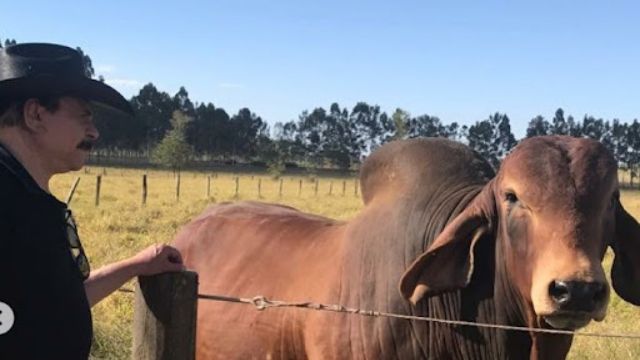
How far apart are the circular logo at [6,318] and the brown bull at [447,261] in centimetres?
182

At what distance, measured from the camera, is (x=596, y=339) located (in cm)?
770

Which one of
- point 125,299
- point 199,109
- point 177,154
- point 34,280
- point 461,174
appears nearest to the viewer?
point 34,280

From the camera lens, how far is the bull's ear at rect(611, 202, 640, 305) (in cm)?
354

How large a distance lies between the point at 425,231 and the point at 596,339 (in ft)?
15.3

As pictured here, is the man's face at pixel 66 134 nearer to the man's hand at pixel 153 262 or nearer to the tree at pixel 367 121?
the man's hand at pixel 153 262

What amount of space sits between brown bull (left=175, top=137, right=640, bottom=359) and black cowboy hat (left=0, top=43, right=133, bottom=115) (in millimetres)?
1662

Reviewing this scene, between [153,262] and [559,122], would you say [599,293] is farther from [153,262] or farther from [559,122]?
Answer: [559,122]

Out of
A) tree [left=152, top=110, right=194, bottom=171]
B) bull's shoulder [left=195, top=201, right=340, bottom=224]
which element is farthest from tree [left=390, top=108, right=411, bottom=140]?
bull's shoulder [left=195, top=201, right=340, bottom=224]

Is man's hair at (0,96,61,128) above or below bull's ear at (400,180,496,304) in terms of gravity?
above

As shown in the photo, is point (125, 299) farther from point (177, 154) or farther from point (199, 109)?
point (199, 109)

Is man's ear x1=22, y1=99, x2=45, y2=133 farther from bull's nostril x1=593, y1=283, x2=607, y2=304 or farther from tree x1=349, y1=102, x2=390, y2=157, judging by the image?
tree x1=349, y1=102, x2=390, y2=157

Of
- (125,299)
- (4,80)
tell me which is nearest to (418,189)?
(4,80)

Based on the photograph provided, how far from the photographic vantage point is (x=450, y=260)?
3.43 metres

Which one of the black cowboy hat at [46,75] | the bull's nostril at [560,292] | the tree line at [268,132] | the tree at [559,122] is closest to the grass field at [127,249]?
the bull's nostril at [560,292]
